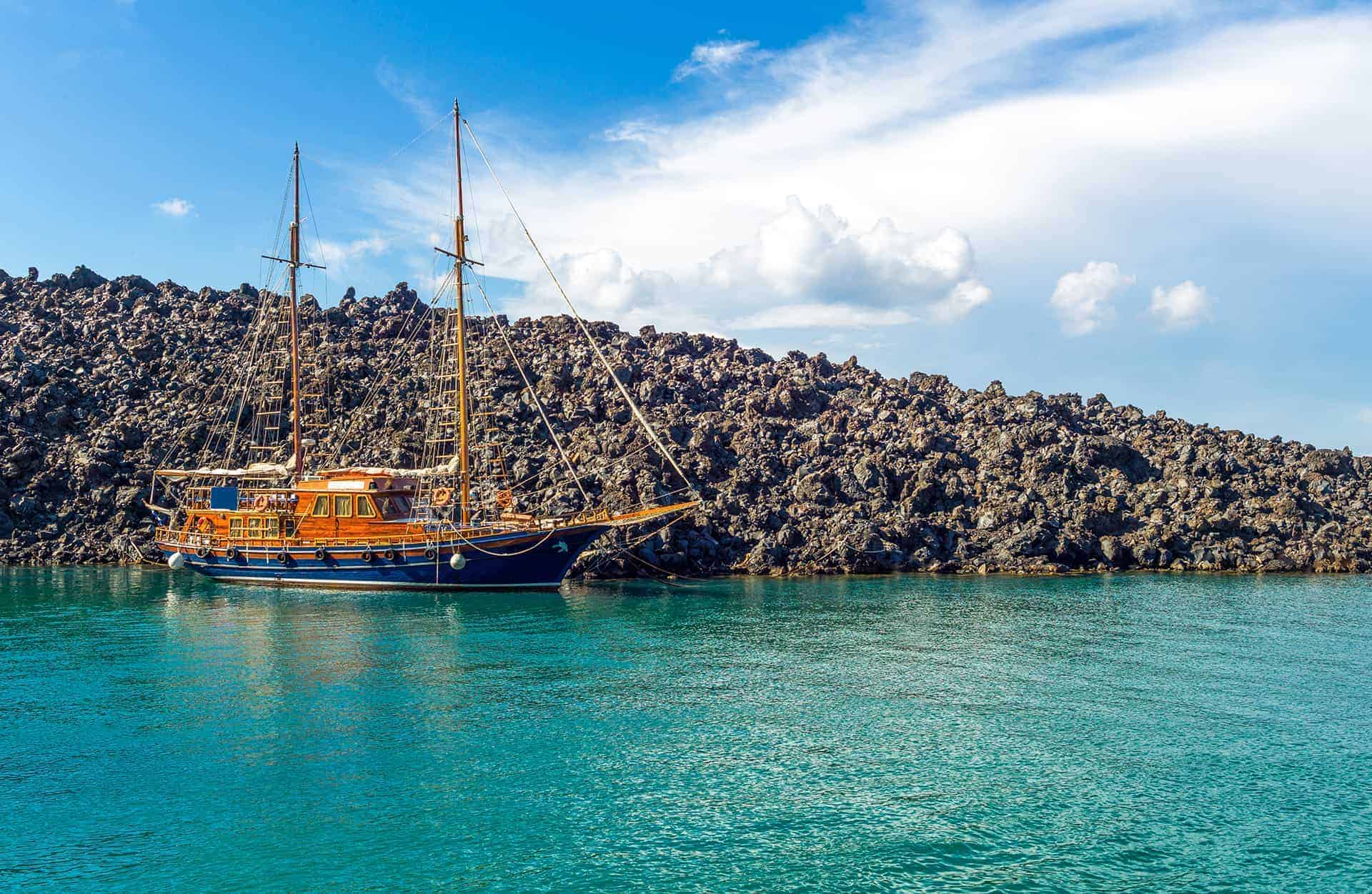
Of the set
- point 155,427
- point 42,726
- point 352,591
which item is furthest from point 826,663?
point 155,427

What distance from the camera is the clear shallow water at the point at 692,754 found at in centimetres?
1727

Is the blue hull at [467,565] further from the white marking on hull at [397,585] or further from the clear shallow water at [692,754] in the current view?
the clear shallow water at [692,754]

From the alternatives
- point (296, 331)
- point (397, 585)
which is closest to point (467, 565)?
point (397, 585)

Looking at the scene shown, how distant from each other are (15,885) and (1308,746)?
1144 inches

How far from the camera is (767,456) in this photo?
75500 mm

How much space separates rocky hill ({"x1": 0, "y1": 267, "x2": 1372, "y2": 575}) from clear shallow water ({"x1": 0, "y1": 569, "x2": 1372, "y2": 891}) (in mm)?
22800

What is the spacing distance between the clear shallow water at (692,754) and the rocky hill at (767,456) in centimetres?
2280

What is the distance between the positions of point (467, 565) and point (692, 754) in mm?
34405

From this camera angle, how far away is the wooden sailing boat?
5512 centimetres

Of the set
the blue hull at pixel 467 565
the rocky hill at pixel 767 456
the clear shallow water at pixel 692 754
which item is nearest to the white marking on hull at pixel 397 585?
the blue hull at pixel 467 565

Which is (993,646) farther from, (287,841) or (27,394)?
(27,394)

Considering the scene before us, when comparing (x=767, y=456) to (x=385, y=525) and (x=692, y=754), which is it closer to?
(x=385, y=525)

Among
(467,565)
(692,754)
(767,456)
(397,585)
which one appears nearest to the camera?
(692,754)

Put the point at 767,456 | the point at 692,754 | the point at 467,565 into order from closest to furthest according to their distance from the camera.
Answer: the point at 692,754 → the point at 467,565 → the point at 767,456
